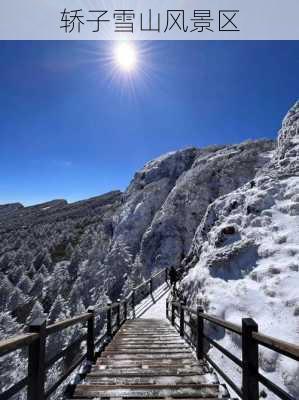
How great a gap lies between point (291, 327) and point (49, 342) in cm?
Result: 4085

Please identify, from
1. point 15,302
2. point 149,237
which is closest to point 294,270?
point 149,237

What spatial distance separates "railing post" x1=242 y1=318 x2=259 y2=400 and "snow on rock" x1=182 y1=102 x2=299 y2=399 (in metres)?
2.91

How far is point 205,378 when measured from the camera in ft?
16.3

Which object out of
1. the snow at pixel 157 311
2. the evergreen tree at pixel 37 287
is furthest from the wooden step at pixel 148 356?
the evergreen tree at pixel 37 287

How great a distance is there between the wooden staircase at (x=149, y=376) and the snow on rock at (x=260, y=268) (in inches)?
63.4

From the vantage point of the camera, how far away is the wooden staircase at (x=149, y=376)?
426 centimetres

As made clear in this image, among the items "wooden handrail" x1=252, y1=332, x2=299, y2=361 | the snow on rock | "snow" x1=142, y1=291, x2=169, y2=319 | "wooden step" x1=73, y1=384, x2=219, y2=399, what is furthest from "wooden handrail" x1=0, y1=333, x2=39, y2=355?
"snow" x1=142, y1=291, x2=169, y2=319

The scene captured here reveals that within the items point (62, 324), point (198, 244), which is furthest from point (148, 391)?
point (198, 244)

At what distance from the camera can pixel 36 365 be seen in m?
3.29

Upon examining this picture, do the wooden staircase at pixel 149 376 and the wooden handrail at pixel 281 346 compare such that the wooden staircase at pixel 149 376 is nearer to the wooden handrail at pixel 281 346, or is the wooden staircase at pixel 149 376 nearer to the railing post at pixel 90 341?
the railing post at pixel 90 341

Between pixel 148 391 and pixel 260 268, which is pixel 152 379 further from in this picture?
pixel 260 268

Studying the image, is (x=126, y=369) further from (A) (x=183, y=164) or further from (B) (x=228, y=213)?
(A) (x=183, y=164)

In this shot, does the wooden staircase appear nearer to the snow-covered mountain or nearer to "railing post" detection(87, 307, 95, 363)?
"railing post" detection(87, 307, 95, 363)

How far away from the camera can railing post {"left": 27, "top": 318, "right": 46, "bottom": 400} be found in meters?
3.23
